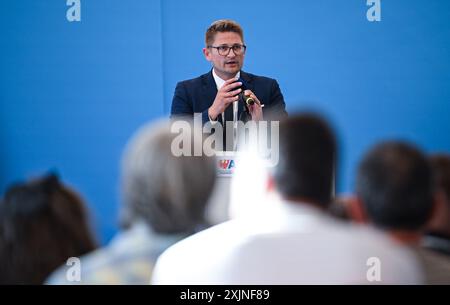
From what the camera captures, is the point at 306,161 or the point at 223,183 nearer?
the point at 306,161

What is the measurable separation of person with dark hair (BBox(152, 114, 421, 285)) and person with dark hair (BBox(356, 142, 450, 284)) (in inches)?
1.8

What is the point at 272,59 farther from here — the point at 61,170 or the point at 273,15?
the point at 61,170

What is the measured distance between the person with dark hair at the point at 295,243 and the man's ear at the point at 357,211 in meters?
0.04

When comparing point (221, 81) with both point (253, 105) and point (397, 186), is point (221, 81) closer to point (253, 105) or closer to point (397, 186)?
point (253, 105)

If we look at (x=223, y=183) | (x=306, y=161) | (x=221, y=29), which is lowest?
(x=223, y=183)

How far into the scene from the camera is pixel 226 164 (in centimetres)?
236

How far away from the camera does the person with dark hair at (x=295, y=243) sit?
1.33 m

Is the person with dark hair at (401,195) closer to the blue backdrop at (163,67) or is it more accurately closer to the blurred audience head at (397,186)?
the blurred audience head at (397,186)

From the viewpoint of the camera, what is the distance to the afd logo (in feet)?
7.73

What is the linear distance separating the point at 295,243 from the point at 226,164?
1.03m

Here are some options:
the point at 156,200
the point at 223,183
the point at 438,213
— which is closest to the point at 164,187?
the point at 156,200

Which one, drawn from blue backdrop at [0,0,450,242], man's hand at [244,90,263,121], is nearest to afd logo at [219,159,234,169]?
man's hand at [244,90,263,121]
